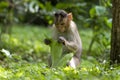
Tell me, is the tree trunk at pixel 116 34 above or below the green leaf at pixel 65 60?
above

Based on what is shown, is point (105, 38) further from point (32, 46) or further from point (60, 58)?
point (32, 46)

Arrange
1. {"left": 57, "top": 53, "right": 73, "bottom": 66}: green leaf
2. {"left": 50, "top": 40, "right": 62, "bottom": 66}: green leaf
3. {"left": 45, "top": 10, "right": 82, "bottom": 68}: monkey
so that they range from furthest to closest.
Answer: {"left": 45, "top": 10, "right": 82, "bottom": 68}: monkey → {"left": 50, "top": 40, "right": 62, "bottom": 66}: green leaf → {"left": 57, "top": 53, "right": 73, "bottom": 66}: green leaf

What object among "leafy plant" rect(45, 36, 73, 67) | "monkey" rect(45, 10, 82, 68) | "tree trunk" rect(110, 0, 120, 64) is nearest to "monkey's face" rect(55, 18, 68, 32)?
"monkey" rect(45, 10, 82, 68)

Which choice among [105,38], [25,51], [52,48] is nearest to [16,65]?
[52,48]

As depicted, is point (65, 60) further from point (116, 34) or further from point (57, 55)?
point (116, 34)

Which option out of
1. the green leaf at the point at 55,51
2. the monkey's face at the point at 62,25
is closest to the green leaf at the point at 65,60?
the green leaf at the point at 55,51

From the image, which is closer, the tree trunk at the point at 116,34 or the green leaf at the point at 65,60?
the green leaf at the point at 65,60

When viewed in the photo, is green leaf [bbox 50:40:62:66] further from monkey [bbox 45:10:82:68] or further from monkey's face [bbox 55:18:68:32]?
monkey's face [bbox 55:18:68:32]

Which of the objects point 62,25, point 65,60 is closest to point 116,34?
point 65,60

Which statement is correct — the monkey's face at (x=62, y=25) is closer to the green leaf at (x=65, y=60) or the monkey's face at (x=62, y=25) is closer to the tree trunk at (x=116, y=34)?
the tree trunk at (x=116, y=34)

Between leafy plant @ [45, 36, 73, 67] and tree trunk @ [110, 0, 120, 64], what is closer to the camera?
leafy plant @ [45, 36, 73, 67]

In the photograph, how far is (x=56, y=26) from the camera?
9.21 m

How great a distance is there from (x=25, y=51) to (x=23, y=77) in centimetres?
683

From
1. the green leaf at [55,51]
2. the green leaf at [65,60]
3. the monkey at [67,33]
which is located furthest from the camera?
the monkey at [67,33]
